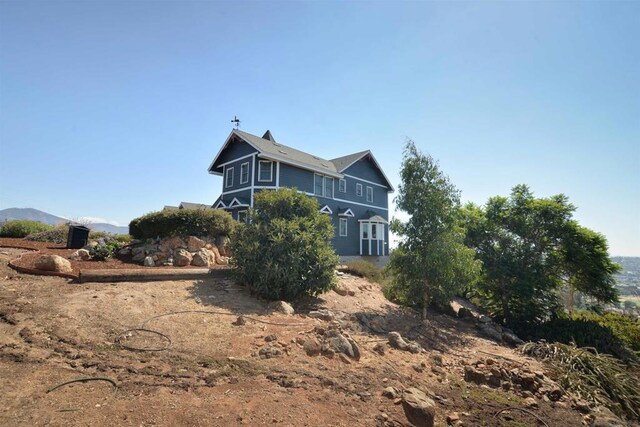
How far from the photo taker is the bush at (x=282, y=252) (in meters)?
8.12

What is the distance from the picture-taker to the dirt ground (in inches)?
129

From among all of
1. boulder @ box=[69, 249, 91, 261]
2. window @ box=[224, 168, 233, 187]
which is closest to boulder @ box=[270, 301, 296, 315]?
boulder @ box=[69, 249, 91, 261]

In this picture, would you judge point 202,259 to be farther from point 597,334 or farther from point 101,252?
point 597,334

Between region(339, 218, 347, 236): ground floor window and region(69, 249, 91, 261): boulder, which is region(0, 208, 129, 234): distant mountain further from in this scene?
region(339, 218, 347, 236): ground floor window

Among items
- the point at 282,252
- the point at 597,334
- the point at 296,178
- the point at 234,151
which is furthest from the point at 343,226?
the point at 597,334

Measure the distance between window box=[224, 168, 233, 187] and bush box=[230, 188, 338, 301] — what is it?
13.4 meters

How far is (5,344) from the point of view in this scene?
422 centimetres

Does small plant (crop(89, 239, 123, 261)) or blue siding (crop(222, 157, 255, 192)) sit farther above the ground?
blue siding (crop(222, 157, 255, 192))

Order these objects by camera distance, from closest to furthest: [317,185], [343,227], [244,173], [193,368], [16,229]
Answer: [193,368] < [16,229] < [244,173] < [317,185] < [343,227]

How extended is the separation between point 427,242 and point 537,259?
5.86m

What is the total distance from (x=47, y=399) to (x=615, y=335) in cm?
1519

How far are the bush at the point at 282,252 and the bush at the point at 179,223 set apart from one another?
11.3ft

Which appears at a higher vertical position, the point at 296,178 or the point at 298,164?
the point at 298,164

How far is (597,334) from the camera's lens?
10.1m
